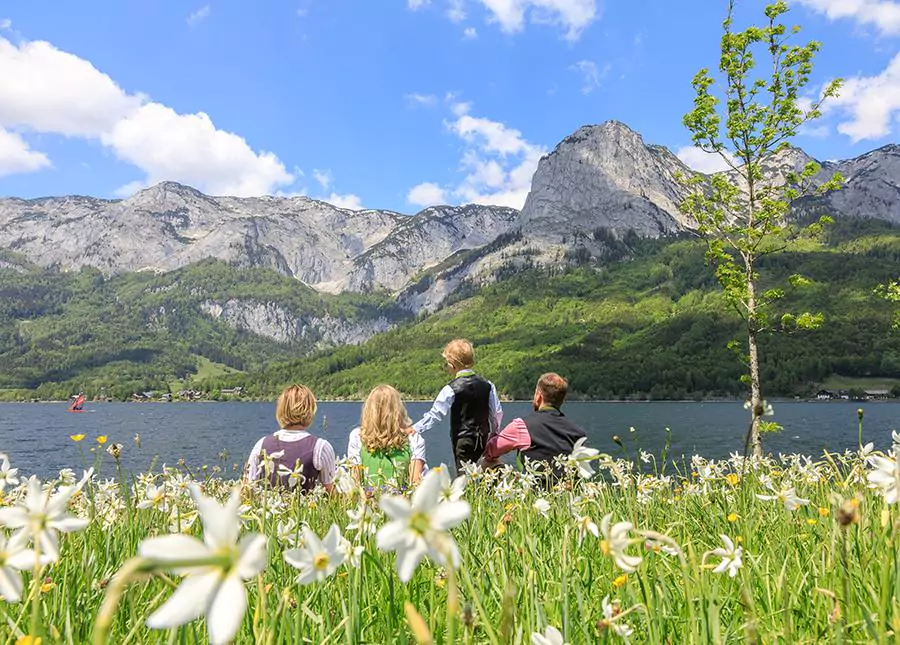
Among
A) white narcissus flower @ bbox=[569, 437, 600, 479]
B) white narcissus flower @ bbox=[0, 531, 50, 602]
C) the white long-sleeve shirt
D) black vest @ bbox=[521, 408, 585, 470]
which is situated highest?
white narcissus flower @ bbox=[0, 531, 50, 602]

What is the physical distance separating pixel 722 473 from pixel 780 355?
17343 cm

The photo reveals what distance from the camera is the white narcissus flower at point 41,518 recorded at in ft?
3.38

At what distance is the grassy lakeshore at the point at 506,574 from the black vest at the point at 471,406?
12.0 ft

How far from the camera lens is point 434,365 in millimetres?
199250

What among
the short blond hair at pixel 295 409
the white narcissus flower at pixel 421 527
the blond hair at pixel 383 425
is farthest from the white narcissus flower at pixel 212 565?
the short blond hair at pixel 295 409

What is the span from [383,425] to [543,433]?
2336mm

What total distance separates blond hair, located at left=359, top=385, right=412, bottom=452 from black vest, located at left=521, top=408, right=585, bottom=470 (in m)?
1.99

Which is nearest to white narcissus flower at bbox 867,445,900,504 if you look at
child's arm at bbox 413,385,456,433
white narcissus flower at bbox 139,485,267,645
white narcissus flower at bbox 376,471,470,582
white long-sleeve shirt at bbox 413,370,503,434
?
white narcissus flower at bbox 376,471,470,582

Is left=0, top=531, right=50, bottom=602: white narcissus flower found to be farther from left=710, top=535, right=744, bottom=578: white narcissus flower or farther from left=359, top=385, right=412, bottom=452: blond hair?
left=359, top=385, right=412, bottom=452: blond hair

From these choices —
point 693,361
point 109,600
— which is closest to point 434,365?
point 693,361

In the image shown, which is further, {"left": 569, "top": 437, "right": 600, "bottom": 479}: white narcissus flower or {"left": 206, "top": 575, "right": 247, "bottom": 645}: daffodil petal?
{"left": 569, "top": 437, "right": 600, "bottom": 479}: white narcissus flower

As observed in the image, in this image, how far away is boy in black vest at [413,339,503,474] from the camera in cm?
782

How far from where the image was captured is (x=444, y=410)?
759 cm

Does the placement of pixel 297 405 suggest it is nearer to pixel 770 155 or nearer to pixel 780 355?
pixel 770 155
